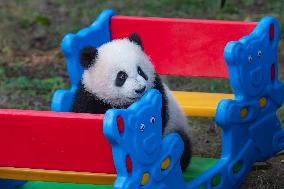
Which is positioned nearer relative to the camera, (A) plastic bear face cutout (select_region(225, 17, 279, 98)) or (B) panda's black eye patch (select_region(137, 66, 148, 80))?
(B) panda's black eye patch (select_region(137, 66, 148, 80))

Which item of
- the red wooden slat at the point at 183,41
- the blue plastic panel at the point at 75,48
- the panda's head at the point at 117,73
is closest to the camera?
the panda's head at the point at 117,73

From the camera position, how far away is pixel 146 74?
332cm

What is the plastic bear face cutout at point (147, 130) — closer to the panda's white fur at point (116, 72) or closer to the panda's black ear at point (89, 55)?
the panda's white fur at point (116, 72)

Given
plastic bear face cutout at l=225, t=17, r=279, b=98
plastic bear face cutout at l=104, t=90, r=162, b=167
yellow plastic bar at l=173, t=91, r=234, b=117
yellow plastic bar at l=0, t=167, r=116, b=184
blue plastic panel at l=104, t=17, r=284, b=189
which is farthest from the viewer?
yellow plastic bar at l=173, t=91, r=234, b=117

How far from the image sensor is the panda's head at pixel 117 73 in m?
3.21

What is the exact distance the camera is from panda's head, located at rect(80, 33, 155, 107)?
10.5 feet

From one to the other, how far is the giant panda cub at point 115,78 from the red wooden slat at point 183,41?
87 centimetres

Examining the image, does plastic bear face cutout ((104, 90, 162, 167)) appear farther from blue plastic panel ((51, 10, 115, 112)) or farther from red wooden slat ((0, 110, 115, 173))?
blue plastic panel ((51, 10, 115, 112))

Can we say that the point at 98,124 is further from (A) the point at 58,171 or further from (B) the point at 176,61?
(B) the point at 176,61

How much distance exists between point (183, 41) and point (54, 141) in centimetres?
167

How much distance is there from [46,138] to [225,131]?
46.3 inches

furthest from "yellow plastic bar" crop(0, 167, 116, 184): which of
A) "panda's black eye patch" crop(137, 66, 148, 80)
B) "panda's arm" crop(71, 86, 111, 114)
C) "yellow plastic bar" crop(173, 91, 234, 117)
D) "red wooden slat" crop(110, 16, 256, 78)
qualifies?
"red wooden slat" crop(110, 16, 256, 78)

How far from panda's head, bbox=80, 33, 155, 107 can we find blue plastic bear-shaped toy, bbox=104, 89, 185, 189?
8.2 inches

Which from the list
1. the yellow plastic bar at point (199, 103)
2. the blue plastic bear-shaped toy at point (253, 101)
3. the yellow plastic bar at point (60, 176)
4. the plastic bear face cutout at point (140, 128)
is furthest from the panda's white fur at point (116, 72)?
the yellow plastic bar at point (199, 103)
